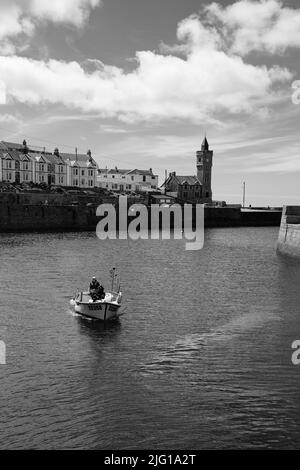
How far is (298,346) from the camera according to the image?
77.8 feet

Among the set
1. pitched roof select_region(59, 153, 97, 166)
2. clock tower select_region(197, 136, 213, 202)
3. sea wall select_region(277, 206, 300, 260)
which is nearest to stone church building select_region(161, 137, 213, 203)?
clock tower select_region(197, 136, 213, 202)

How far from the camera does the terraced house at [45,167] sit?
406 feet

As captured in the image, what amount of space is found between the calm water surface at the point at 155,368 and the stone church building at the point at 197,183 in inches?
4511

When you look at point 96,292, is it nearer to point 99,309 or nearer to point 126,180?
point 99,309

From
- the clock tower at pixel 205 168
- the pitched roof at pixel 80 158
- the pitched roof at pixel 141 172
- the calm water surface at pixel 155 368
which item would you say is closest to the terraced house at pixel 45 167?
the pitched roof at pixel 80 158

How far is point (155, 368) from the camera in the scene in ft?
67.2

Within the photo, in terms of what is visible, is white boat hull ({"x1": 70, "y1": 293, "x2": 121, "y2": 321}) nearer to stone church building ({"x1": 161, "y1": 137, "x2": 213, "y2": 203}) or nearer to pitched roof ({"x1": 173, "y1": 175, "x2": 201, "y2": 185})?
stone church building ({"x1": 161, "y1": 137, "x2": 213, "y2": 203})

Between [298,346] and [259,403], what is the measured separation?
24.4 feet

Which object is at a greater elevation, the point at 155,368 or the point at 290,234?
the point at 290,234

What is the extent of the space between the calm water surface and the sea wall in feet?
70.4

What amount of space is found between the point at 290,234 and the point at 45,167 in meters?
82.0

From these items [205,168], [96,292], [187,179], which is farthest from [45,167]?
[96,292]

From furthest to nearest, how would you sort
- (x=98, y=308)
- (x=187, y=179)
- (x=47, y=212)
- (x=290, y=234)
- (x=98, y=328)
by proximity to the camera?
(x=187, y=179) < (x=47, y=212) < (x=290, y=234) < (x=98, y=308) < (x=98, y=328)
